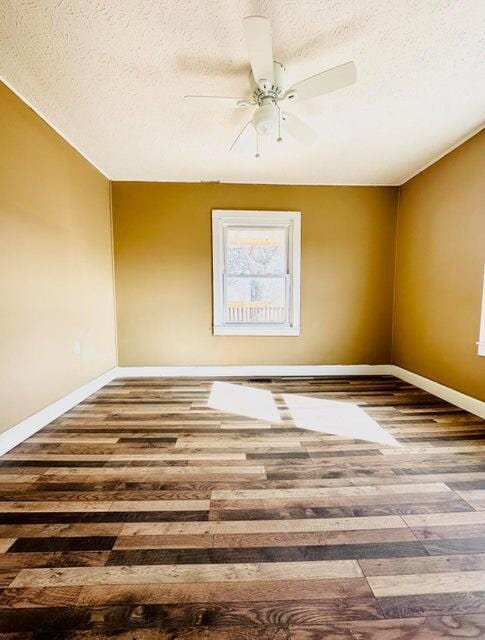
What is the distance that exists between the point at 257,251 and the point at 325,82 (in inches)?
88.3

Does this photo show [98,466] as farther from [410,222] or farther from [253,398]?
[410,222]

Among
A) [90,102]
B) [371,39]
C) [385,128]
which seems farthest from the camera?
[385,128]

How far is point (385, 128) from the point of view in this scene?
258cm

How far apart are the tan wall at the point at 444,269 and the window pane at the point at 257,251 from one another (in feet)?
5.26

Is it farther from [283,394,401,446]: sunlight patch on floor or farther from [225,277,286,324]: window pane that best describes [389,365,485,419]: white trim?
[225,277,286,324]: window pane

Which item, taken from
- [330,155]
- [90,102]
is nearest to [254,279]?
[330,155]

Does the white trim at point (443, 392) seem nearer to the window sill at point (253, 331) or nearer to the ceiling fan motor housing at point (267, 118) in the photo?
the window sill at point (253, 331)

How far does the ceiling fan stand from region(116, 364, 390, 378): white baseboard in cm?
273

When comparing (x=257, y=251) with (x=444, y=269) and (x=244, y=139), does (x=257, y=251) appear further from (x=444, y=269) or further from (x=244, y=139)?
(x=444, y=269)

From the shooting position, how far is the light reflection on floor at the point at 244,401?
2.64 m

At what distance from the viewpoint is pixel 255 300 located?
3.94 m

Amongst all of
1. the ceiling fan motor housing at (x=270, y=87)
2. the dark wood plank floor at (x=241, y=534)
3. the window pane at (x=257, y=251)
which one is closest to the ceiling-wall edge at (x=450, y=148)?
the window pane at (x=257, y=251)

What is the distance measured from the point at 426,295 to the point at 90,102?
378 cm

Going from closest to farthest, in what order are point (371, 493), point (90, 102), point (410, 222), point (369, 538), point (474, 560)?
point (474, 560)
point (369, 538)
point (371, 493)
point (90, 102)
point (410, 222)
